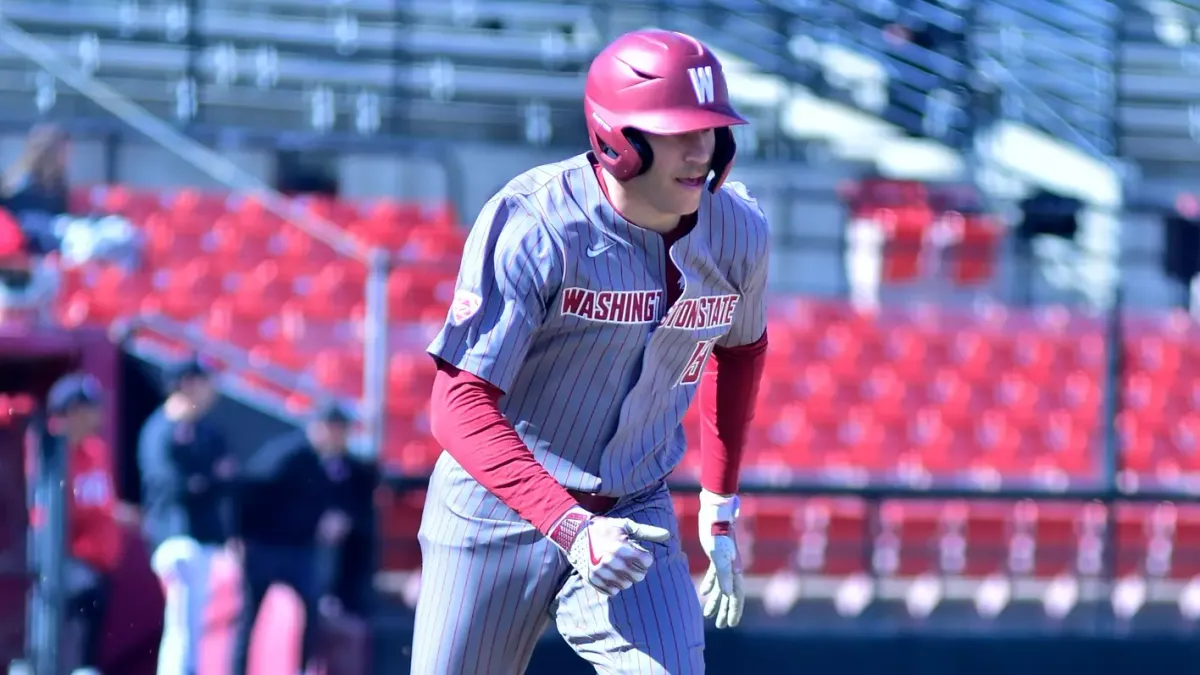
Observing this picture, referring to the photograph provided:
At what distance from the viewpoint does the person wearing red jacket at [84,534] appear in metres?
5.11

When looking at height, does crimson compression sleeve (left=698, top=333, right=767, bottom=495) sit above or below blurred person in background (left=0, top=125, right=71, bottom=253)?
below

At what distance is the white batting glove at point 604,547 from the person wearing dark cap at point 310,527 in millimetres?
3571

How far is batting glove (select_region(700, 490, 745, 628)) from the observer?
3.12 m

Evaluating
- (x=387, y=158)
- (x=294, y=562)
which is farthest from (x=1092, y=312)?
(x=294, y=562)

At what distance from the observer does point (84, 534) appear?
17.4 ft

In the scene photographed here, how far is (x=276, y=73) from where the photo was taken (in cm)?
1280

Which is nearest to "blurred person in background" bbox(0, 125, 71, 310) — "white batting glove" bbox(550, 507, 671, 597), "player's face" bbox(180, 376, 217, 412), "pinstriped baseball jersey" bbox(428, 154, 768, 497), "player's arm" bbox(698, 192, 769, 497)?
"player's face" bbox(180, 376, 217, 412)

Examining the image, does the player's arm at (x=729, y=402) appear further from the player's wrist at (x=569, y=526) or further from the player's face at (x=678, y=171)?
the player's wrist at (x=569, y=526)

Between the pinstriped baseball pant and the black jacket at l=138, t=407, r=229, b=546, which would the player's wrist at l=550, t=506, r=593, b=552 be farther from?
the black jacket at l=138, t=407, r=229, b=546

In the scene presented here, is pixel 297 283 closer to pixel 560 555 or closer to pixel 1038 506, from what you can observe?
pixel 1038 506

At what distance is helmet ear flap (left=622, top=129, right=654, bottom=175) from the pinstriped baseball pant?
62 centimetres

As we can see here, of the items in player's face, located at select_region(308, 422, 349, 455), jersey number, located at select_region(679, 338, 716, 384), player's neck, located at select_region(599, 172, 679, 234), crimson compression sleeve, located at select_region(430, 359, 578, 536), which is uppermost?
player's neck, located at select_region(599, 172, 679, 234)

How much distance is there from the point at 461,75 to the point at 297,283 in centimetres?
385

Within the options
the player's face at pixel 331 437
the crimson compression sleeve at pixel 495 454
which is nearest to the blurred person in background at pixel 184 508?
the player's face at pixel 331 437
